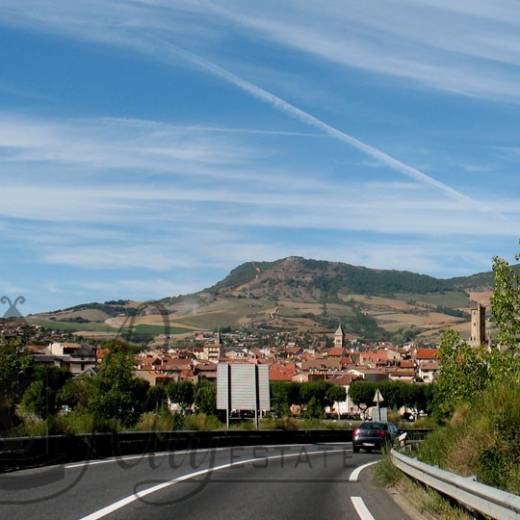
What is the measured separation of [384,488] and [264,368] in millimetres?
24875

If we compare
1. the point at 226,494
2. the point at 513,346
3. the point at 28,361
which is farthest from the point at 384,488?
the point at 28,361

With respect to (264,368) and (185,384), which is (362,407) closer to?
(185,384)

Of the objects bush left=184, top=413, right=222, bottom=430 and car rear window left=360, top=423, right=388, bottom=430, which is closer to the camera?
car rear window left=360, top=423, right=388, bottom=430

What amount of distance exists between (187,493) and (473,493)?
6992 mm

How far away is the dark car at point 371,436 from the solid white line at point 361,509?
22645mm

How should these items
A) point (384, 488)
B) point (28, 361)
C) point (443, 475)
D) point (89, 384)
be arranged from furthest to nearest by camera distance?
point (28, 361), point (89, 384), point (384, 488), point (443, 475)

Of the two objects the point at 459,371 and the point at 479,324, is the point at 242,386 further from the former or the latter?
the point at 479,324

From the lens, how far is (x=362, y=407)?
151 metres

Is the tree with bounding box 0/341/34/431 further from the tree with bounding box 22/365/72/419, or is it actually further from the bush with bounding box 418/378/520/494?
the bush with bounding box 418/378/520/494

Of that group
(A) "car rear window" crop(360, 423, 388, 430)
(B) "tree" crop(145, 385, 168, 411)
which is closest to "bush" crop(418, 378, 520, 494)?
(A) "car rear window" crop(360, 423, 388, 430)

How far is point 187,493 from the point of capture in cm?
1605

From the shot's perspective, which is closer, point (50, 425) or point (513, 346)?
point (50, 425)

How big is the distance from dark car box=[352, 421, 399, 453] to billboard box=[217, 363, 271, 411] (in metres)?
5.71

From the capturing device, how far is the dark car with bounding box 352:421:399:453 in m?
38.6
